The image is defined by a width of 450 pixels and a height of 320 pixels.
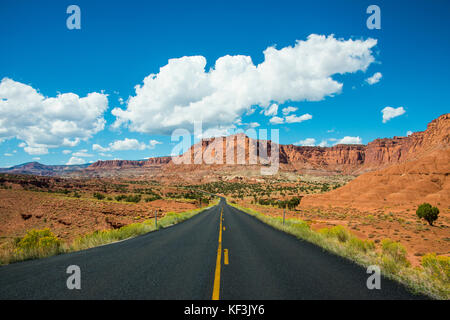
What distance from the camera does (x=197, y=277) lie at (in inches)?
232

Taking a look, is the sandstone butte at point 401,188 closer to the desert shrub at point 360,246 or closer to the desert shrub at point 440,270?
the desert shrub at point 360,246

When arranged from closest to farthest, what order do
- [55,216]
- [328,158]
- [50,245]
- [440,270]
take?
[440,270]
[50,245]
[55,216]
[328,158]

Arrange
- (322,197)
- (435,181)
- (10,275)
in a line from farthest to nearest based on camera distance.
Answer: (322,197), (435,181), (10,275)

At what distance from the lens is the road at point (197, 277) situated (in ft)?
15.7

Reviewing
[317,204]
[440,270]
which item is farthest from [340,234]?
[317,204]

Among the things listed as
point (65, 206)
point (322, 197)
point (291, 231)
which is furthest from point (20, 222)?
point (322, 197)

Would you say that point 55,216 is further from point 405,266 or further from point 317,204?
point 317,204

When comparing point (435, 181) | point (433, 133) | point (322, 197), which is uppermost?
point (433, 133)

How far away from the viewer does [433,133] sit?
10600cm

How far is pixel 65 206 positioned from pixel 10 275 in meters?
25.9

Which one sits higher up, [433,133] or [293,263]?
[433,133]

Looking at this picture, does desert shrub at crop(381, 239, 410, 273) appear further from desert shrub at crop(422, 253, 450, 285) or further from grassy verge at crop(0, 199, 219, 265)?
grassy verge at crop(0, 199, 219, 265)

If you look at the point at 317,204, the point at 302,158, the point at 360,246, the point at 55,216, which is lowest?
the point at 317,204
